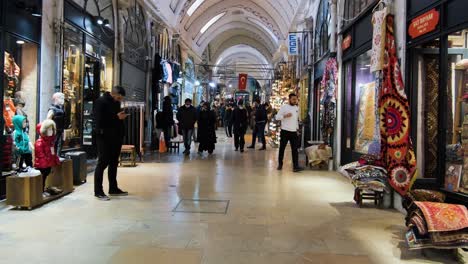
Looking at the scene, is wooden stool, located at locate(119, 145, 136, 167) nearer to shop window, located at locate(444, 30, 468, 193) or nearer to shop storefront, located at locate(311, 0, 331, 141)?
shop storefront, located at locate(311, 0, 331, 141)

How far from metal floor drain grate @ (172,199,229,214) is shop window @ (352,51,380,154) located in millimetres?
3187

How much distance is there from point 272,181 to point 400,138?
9.21 ft

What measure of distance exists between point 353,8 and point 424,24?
372 centimetres

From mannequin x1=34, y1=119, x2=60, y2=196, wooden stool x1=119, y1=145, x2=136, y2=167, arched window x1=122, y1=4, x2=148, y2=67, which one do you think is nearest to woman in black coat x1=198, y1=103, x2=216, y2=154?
arched window x1=122, y1=4, x2=148, y2=67

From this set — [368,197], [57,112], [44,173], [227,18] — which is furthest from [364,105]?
[227,18]

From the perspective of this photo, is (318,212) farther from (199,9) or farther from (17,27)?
(199,9)

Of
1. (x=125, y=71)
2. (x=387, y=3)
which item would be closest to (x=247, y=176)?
(x=387, y=3)

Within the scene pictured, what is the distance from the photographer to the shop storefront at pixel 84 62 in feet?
27.7

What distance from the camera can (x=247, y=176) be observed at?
8438 millimetres

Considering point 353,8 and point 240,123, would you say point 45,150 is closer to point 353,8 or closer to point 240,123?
point 353,8

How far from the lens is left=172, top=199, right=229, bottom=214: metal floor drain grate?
542 centimetres

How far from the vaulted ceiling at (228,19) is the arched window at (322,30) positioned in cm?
183

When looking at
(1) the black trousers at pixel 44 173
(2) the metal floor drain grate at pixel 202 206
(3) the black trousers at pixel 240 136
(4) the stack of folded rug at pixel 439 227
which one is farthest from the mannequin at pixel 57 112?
(3) the black trousers at pixel 240 136

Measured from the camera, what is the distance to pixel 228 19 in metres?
29.4
